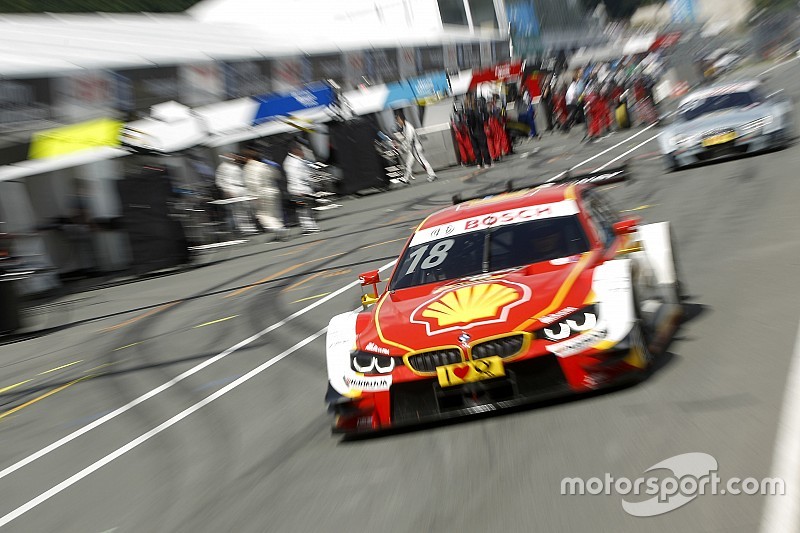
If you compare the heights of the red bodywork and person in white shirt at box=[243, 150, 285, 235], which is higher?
person in white shirt at box=[243, 150, 285, 235]

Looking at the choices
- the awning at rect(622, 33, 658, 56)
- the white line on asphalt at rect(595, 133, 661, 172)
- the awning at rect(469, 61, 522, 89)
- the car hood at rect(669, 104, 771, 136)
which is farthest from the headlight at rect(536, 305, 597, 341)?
the awning at rect(622, 33, 658, 56)

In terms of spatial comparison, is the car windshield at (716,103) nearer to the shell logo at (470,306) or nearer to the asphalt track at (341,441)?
the asphalt track at (341,441)

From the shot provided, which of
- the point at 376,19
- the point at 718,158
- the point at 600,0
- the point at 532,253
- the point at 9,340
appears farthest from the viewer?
the point at 600,0

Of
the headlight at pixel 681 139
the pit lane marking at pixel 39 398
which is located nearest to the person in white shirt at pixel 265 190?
the headlight at pixel 681 139

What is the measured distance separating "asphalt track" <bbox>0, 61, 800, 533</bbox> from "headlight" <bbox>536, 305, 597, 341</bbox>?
458 millimetres

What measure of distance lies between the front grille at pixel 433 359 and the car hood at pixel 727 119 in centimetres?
1355

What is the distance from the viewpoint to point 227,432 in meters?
7.41

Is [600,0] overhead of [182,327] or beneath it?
overhead


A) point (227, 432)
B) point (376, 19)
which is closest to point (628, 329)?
point (227, 432)

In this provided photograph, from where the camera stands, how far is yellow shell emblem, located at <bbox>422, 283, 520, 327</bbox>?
628cm

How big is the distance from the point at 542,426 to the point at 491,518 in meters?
1.38

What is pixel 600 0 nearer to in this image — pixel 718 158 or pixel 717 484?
pixel 718 158

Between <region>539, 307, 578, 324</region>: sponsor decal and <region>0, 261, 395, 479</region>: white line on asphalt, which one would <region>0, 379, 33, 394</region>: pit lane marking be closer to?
<region>0, 261, 395, 479</region>: white line on asphalt

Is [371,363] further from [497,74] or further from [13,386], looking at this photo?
[497,74]
